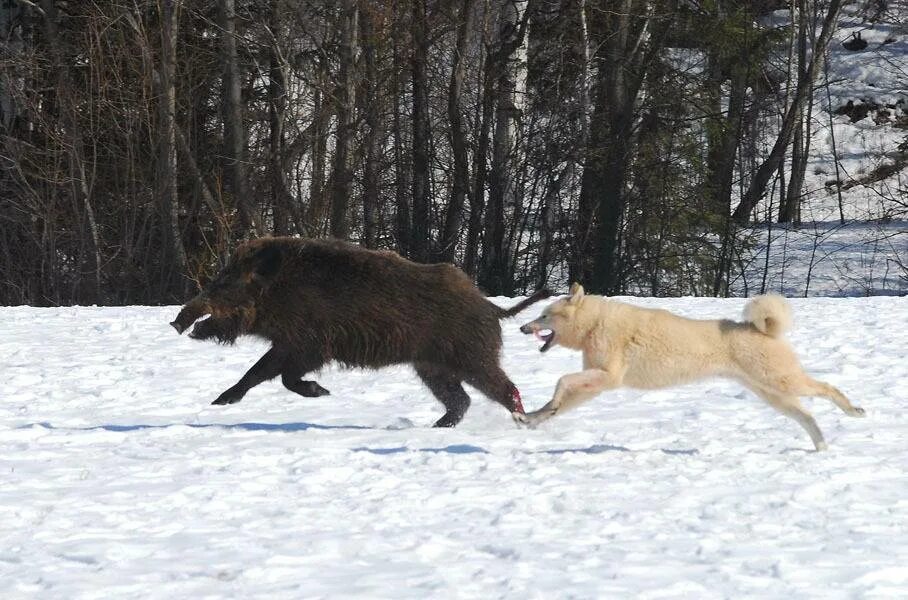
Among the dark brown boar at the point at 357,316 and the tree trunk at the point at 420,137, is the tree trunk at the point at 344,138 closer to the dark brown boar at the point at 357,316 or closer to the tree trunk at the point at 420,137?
the tree trunk at the point at 420,137

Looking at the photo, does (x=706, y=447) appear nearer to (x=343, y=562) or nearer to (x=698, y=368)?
(x=698, y=368)

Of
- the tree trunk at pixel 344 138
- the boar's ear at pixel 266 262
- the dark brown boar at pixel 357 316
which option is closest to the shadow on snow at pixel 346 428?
the dark brown boar at pixel 357 316

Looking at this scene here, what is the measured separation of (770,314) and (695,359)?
0.47 metres

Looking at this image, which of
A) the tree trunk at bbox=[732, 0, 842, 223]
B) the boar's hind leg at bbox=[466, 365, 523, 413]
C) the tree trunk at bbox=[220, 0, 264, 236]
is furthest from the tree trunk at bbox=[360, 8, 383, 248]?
the boar's hind leg at bbox=[466, 365, 523, 413]

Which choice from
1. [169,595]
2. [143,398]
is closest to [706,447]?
[169,595]

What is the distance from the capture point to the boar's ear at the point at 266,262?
823 centimetres

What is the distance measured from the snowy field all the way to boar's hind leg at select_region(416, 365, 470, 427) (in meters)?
0.11

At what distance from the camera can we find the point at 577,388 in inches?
272

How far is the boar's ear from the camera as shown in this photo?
8.23 m

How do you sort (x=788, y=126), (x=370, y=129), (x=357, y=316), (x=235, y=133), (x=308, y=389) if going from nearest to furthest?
(x=357, y=316), (x=308, y=389), (x=235, y=133), (x=370, y=129), (x=788, y=126)

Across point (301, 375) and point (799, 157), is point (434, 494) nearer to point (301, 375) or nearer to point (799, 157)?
point (301, 375)

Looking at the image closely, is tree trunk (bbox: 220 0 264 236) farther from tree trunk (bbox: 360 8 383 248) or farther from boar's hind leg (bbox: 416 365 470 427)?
boar's hind leg (bbox: 416 365 470 427)

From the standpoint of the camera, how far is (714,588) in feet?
14.2

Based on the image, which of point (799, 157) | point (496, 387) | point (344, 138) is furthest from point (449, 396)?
point (799, 157)
